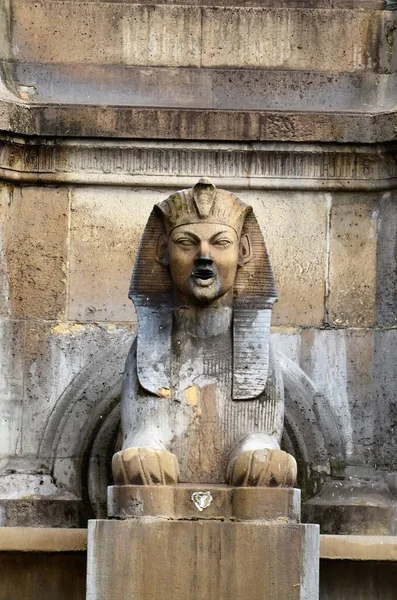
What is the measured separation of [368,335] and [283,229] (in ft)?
2.73

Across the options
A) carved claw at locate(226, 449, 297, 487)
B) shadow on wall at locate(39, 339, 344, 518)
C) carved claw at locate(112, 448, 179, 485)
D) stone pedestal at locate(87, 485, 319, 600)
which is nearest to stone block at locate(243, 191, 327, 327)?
shadow on wall at locate(39, 339, 344, 518)

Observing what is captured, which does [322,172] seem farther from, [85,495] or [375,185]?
[85,495]

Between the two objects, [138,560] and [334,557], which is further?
[334,557]

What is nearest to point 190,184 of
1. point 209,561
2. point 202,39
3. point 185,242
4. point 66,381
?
point 202,39

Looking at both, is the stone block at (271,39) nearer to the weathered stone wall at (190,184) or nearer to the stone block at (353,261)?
the weathered stone wall at (190,184)

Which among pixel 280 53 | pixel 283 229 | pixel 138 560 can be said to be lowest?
pixel 138 560

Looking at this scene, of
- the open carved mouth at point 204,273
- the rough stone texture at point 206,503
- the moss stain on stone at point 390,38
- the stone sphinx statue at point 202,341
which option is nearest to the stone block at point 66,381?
the stone sphinx statue at point 202,341

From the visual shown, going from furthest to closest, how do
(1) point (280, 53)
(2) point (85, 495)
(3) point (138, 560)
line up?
(1) point (280, 53)
(2) point (85, 495)
(3) point (138, 560)

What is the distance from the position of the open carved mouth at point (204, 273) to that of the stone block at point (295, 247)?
1791mm

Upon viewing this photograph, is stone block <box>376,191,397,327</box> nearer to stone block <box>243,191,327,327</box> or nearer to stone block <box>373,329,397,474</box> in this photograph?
stone block <box>373,329,397,474</box>

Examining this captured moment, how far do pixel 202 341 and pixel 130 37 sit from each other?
106 inches

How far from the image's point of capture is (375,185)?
1255 centimetres

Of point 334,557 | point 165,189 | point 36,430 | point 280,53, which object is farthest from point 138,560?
point 280,53

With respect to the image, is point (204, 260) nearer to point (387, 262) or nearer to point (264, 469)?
point (264, 469)
